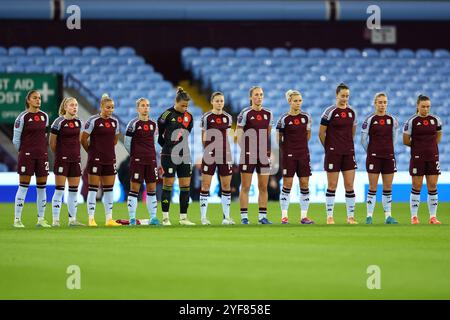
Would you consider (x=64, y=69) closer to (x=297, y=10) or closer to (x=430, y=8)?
(x=297, y=10)

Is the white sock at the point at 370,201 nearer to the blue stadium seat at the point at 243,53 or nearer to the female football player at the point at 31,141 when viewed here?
the female football player at the point at 31,141

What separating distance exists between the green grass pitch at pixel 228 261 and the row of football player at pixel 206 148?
61cm

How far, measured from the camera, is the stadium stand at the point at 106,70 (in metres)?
29.9

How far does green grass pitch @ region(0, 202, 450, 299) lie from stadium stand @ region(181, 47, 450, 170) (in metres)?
14.4

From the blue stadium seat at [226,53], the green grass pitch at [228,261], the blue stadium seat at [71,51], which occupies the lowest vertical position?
the green grass pitch at [228,261]

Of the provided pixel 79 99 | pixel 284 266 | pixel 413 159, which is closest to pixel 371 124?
pixel 413 159

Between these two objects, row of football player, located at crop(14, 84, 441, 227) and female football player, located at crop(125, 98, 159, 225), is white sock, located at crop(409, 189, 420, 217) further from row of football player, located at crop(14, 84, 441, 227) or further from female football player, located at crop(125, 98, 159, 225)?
female football player, located at crop(125, 98, 159, 225)

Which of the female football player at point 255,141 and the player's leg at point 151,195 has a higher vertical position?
the female football player at point 255,141

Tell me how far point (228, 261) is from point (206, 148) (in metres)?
5.13

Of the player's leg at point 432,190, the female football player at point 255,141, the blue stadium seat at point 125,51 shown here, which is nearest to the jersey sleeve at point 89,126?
the female football player at point 255,141

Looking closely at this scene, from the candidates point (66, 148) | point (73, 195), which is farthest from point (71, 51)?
point (73, 195)

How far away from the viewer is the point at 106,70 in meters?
31.2

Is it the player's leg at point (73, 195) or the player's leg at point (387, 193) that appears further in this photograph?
the player's leg at point (387, 193)
